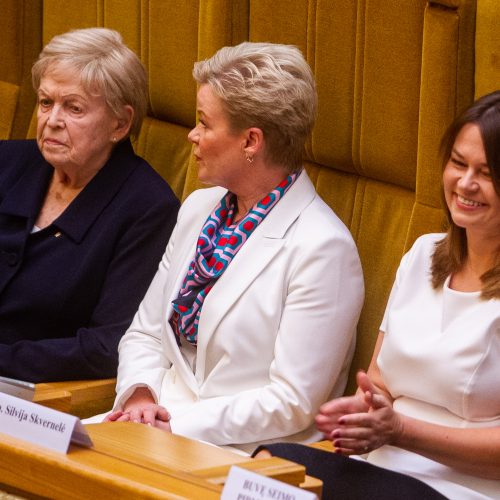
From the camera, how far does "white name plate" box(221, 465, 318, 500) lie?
1597 millimetres

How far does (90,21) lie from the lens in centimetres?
382

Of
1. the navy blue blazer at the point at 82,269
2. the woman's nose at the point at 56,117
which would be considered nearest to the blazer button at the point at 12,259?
the navy blue blazer at the point at 82,269

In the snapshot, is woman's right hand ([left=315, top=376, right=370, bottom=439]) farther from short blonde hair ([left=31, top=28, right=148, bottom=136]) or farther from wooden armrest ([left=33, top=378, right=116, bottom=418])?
short blonde hair ([left=31, top=28, right=148, bottom=136])

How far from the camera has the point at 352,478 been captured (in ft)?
6.69

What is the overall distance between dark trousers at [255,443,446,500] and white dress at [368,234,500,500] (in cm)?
17

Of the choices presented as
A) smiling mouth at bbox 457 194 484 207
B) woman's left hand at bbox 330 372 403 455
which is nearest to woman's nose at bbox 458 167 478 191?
smiling mouth at bbox 457 194 484 207

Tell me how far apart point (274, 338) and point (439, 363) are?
478 millimetres

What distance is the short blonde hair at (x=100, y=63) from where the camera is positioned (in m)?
3.06

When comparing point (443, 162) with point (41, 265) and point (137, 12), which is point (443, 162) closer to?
point (41, 265)

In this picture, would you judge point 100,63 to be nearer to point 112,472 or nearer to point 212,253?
point 212,253

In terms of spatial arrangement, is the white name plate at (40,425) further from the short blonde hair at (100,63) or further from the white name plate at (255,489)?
→ the short blonde hair at (100,63)

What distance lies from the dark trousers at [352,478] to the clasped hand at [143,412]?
0.53 meters

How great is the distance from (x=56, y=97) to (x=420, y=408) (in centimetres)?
139

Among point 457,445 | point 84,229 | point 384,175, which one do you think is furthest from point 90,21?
point 457,445
